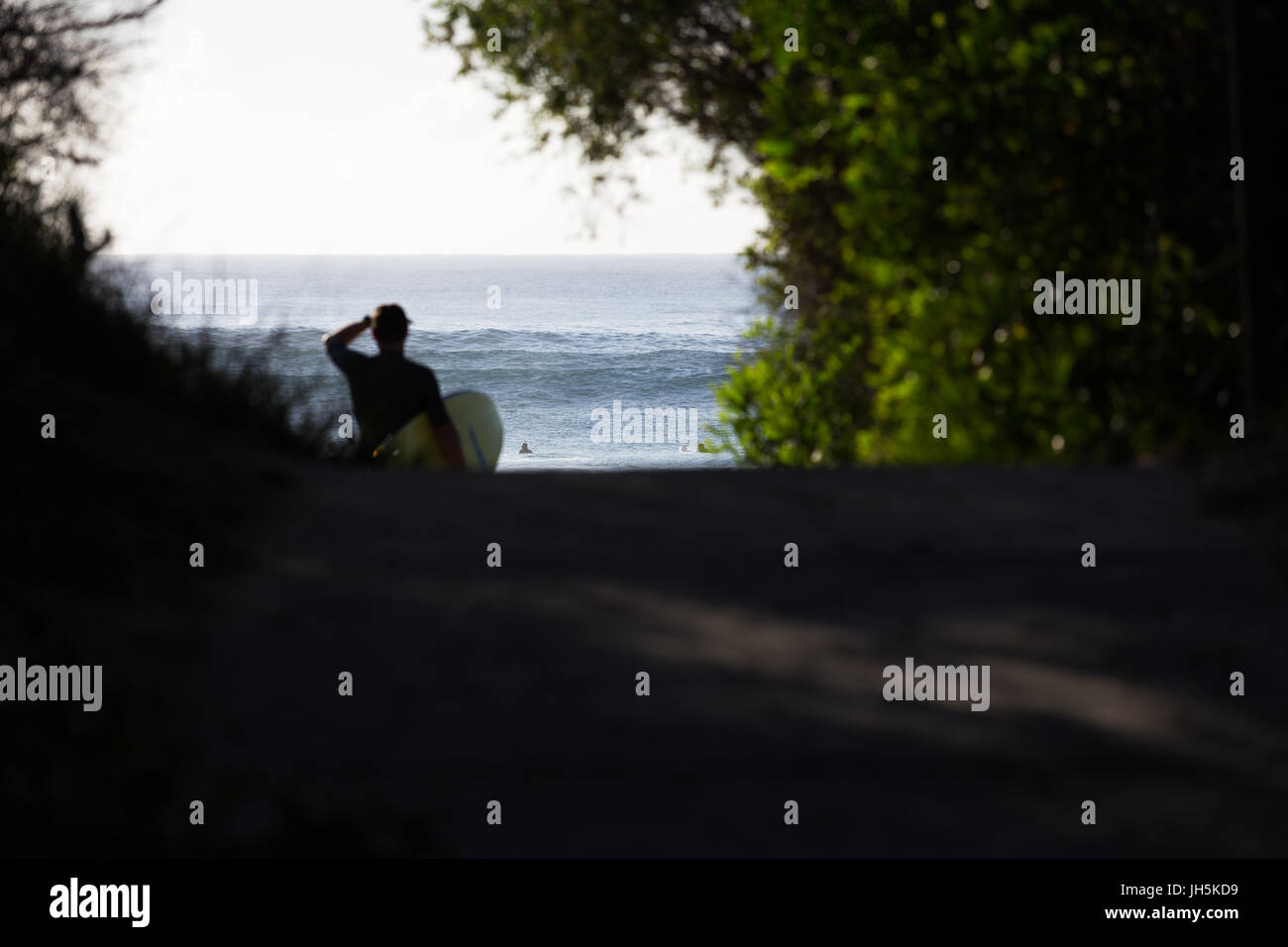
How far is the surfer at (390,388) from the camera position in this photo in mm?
9523

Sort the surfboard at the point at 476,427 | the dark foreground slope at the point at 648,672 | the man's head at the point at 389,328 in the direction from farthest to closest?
the surfboard at the point at 476,427 < the man's head at the point at 389,328 < the dark foreground slope at the point at 648,672

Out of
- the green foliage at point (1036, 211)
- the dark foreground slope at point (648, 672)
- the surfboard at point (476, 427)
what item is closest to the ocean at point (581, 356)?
the surfboard at point (476, 427)

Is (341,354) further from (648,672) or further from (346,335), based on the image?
(648,672)

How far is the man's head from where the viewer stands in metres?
9.78

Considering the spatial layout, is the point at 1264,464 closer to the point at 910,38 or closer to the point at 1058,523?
the point at 1058,523

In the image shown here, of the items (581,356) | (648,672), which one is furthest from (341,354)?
(581,356)

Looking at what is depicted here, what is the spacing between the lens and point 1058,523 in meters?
5.41

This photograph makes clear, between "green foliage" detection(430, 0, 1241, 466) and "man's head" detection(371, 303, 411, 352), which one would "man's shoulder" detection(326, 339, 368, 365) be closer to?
"man's head" detection(371, 303, 411, 352)

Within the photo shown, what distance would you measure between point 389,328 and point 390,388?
0.45m

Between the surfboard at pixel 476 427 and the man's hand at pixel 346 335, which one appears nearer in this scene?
the man's hand at pixel 346 335

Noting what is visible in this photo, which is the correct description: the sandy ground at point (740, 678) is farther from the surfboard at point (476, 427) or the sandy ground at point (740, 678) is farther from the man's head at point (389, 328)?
the surfboard at point (476, 427)

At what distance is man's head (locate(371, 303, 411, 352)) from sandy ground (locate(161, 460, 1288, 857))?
4.12 metres

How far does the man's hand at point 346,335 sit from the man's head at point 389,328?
21 cm
